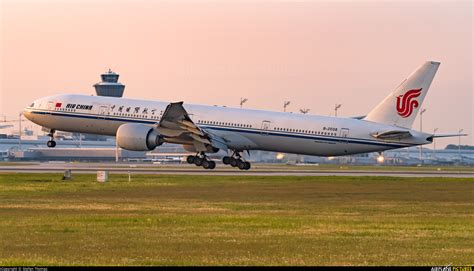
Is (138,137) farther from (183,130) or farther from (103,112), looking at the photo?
(103,112)

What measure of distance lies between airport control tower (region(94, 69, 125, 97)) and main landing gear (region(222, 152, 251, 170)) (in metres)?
126

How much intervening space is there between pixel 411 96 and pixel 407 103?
575 millimetres

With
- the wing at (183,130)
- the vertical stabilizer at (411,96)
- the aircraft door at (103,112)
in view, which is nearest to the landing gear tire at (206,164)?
the wing at (183,130)

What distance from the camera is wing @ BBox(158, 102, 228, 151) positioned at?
65.3 m

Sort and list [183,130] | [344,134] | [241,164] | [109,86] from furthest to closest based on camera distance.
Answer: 1. [109,86]
2. [241,164]
3. [183,130]
4. [344,134]

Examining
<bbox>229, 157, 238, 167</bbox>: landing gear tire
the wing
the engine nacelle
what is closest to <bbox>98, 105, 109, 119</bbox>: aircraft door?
the engine nacelle

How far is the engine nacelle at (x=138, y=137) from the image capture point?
6600 cm

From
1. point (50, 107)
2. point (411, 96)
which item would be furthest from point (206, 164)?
point (411, 96)

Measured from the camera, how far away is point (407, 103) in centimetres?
6594

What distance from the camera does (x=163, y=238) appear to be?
85.3ft

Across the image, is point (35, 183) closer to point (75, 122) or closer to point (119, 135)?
point (119, 135)

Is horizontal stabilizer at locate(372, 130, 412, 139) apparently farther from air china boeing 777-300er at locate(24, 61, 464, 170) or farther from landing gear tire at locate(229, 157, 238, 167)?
landing gear tire at locate(229, 157, 238, 167)

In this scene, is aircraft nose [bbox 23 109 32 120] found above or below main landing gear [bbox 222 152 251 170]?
above

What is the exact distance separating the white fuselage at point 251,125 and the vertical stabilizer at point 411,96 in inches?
44.0
